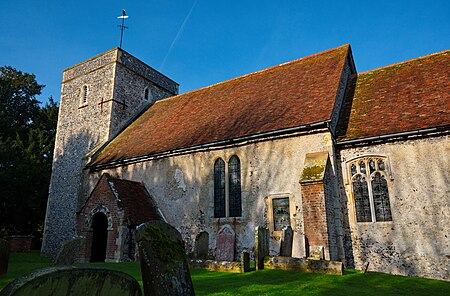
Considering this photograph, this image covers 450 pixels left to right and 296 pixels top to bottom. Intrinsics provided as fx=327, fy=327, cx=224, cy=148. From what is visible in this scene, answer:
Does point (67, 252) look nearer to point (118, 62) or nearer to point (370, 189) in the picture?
point (370, 189)

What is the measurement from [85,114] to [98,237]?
371 inches

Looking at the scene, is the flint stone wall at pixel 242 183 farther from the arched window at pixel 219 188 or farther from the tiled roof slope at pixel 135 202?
the tiled roof slope at pixel 135 202

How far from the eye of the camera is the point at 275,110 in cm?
1358

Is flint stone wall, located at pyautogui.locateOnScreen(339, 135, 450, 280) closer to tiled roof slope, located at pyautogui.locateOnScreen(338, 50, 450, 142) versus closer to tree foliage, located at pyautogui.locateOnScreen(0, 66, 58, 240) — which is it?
tiled roof slope, located at pyautogui.locateOnScreen(338, 50, 450, 142)

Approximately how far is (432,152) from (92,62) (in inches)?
800

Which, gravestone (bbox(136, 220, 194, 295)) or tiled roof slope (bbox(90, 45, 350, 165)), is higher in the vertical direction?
tiled roof slope (bbox(90, 45, 350, 165))

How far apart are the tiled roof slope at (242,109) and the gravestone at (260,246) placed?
13.8 ft

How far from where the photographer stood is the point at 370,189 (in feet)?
35.4

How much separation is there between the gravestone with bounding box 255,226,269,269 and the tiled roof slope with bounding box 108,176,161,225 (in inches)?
223

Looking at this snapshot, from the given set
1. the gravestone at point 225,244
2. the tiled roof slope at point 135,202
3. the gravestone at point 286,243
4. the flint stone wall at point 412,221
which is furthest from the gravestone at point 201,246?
the flint stone wall at point 412,221

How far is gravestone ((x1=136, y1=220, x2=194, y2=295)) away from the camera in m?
4.24

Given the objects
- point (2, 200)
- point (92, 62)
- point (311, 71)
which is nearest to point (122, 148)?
point (92, 62)

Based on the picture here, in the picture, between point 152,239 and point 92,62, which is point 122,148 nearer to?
point 92,62

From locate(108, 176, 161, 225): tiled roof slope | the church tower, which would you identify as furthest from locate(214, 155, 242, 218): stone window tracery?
the church tower
